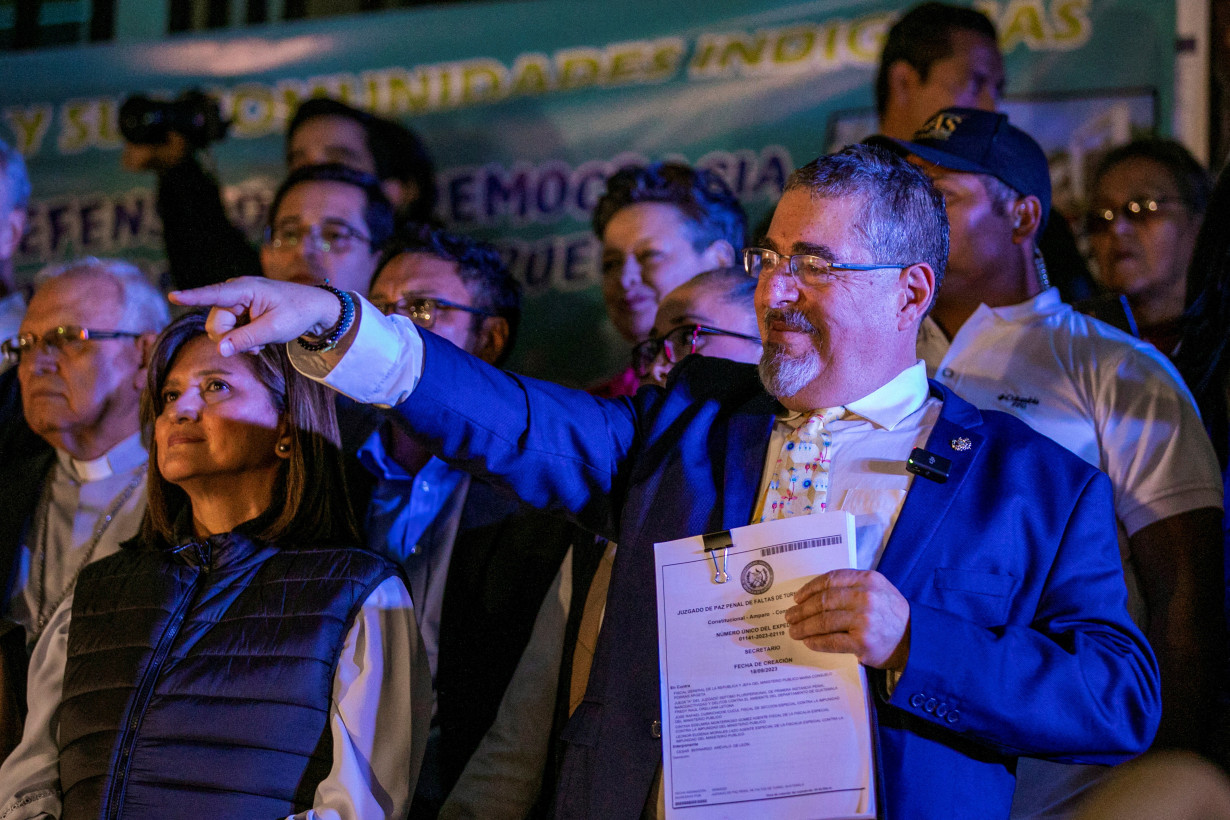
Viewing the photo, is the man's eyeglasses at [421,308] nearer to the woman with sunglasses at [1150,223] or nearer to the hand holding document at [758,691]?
the hand holding document at [758,691]

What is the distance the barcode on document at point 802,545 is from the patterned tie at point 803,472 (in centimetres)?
19

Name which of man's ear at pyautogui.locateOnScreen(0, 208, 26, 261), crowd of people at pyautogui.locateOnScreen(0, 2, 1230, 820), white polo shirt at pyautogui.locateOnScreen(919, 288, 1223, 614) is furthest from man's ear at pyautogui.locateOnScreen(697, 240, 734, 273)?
man's ear at pyautogui.locateOnScreen(0, 208, 26, 261)

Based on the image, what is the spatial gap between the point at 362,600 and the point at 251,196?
2.75 metres

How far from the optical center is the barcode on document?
1869mm

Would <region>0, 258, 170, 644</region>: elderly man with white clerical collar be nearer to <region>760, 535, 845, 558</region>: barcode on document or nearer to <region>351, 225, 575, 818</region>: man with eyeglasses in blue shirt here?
<region>351, 225, 575, 818</region>: man with eyeglasses in blue shirt

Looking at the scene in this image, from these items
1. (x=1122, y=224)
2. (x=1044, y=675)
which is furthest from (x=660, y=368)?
(x=1122, y=224)

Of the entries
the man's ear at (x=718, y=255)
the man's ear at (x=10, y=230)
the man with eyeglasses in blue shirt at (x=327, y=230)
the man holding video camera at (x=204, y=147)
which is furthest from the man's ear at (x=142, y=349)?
the man's ear at (x=718, y=255)

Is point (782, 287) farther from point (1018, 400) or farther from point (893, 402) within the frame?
point (1018, 400)

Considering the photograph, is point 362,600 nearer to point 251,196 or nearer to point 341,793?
point 341,793

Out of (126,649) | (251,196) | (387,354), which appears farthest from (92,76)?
(387,354)

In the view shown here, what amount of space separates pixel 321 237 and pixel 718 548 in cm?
231

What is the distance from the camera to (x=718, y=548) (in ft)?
6.42

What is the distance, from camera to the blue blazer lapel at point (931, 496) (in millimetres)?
1952

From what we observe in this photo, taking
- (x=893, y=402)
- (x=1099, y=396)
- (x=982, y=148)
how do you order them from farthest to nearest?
1. (x=982, y=148)
2. (x=1099, y=396)
3. (x=893, y=402)
